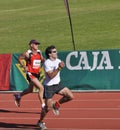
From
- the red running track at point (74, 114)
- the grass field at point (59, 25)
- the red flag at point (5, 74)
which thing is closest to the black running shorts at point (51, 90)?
the red running track at point (74, 114)

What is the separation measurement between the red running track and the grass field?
61.7 ft

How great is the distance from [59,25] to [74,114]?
32855 millimetres

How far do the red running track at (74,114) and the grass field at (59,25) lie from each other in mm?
18797

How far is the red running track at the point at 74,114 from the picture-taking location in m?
12.3

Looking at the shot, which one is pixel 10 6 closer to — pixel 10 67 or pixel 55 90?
pixel 10 67

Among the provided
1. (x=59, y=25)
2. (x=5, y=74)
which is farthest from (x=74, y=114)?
(x=59, y=25)

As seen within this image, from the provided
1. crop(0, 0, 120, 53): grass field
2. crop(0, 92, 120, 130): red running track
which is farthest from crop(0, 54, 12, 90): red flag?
crop(0, 0, 120, 53): grass field

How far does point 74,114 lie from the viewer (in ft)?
46.8

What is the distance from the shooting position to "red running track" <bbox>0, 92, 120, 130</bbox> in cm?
1232

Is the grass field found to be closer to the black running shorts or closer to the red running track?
the red running track

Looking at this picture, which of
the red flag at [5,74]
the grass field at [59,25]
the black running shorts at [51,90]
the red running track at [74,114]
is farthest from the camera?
the grass field at [59,25]

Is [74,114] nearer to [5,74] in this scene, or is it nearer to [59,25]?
[5,74]

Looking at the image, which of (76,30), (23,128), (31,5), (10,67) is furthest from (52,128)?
(31,5)

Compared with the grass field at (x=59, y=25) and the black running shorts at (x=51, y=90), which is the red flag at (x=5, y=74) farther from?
the grass field at (x=59, y=25)
